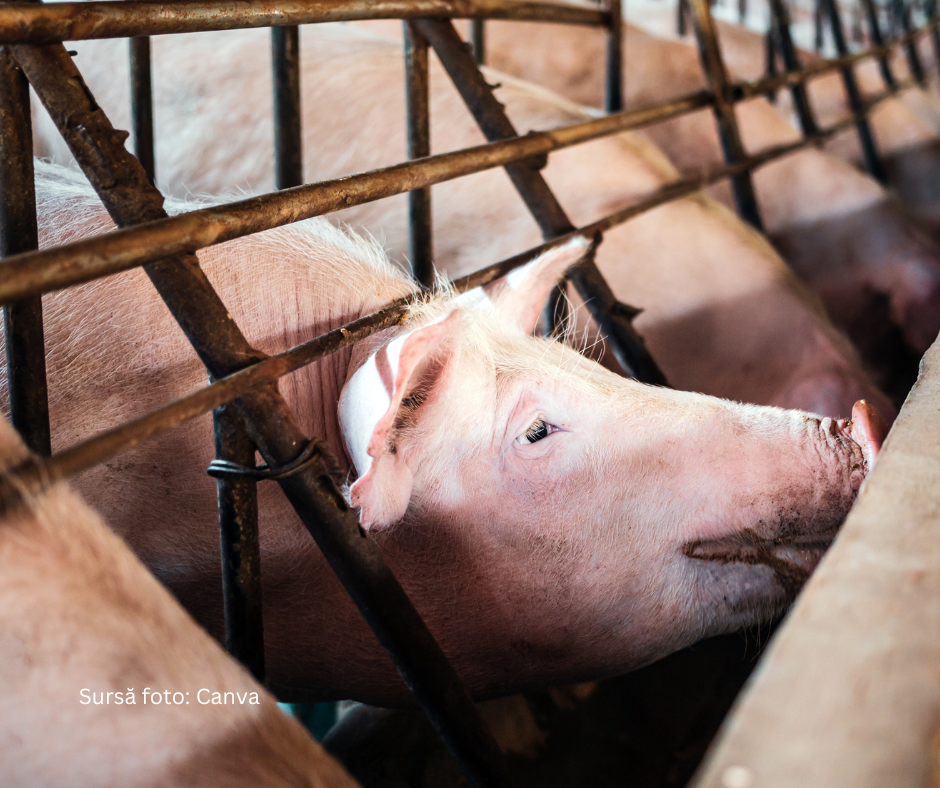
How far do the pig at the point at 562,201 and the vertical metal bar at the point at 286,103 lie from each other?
0.69 metres

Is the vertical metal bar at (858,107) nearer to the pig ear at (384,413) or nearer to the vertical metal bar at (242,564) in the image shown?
the pig ear at (384,413)

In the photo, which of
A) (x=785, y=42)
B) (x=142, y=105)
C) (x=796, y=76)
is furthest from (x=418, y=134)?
(x=785, y=42)

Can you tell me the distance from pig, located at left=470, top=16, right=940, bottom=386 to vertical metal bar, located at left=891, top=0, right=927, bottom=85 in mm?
3820

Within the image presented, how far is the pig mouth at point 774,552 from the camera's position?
55.9 inches

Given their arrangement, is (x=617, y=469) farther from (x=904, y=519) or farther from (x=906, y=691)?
(x=906, y=691)

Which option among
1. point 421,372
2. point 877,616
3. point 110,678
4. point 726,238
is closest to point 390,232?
point 726,238

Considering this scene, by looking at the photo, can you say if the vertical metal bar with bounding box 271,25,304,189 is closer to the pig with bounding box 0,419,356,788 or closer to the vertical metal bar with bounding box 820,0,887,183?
the pig with bounding box 0,419,356,788

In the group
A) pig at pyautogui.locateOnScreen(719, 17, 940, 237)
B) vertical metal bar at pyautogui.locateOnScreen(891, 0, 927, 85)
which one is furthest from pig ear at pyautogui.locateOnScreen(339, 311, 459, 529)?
vertical metal bar at pyautogui.locateOnScreen(891, 0, 927, 85)

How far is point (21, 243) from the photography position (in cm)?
120

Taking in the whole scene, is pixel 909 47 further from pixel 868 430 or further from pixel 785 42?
pixel 868 430

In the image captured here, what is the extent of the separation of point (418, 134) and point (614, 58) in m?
1.20

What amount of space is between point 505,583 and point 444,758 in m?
0.66

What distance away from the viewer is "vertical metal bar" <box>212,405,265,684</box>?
3.89 ft

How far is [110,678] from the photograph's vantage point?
0.83 metres
